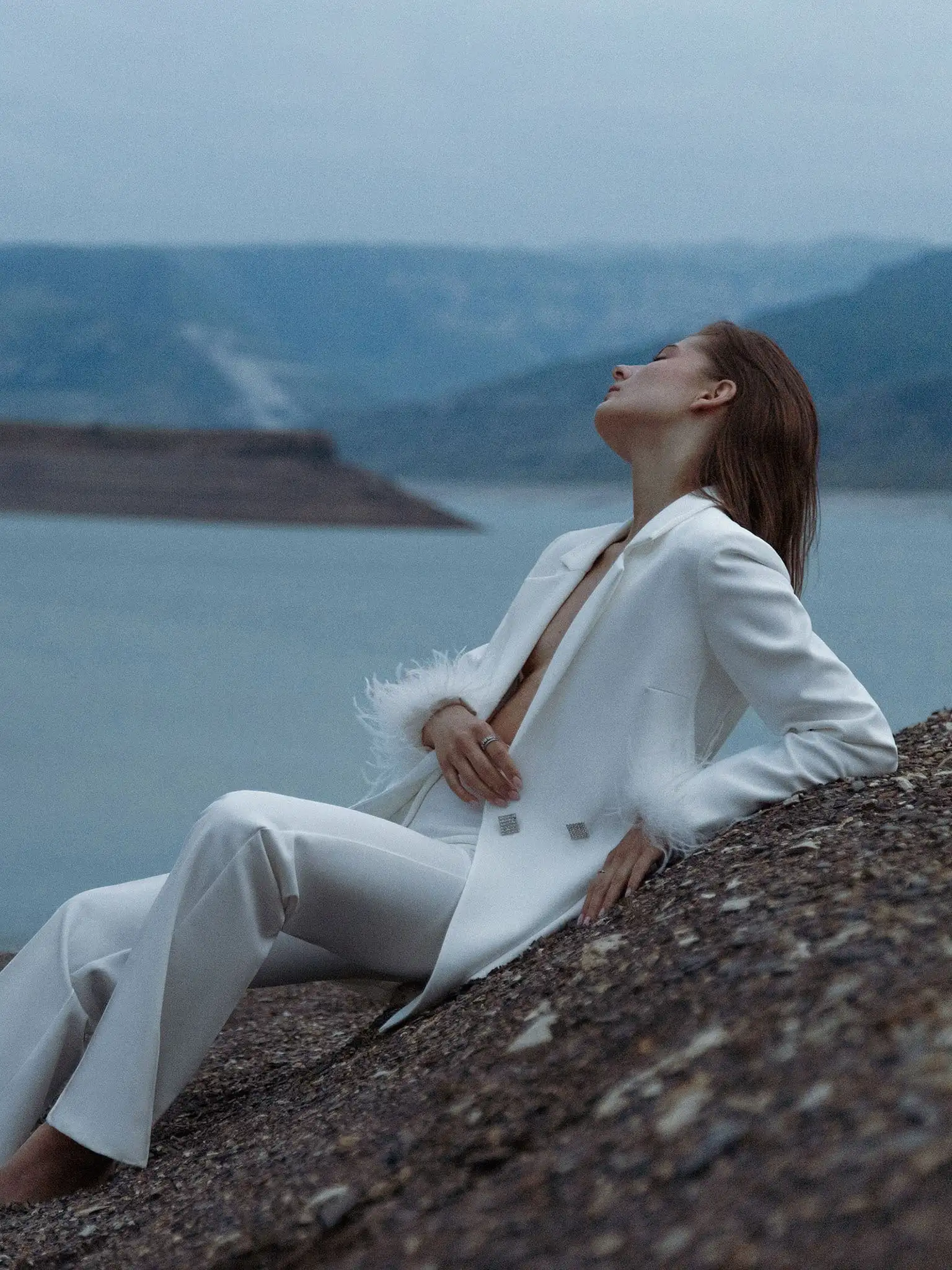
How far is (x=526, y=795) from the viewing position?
215 cm

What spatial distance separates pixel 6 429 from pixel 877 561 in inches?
554

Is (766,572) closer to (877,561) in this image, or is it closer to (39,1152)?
(39,1152)

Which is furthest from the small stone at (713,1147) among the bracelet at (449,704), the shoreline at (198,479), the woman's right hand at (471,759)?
the shoreline at (198,479)

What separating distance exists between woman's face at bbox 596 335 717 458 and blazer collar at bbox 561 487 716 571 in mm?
112

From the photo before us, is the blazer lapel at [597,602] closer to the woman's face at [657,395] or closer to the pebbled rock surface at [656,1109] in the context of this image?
the woman's face at [657,395]

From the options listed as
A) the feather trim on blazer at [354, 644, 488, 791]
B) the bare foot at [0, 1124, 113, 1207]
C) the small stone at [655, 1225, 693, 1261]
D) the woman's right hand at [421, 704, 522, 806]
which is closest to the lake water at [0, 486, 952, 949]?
the feather trim on blazer at [354, 644, 488, 791]

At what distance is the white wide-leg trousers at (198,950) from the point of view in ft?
6.23

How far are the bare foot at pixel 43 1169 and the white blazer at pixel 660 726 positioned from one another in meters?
0.44

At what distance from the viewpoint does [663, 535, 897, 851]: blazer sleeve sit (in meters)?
2.03

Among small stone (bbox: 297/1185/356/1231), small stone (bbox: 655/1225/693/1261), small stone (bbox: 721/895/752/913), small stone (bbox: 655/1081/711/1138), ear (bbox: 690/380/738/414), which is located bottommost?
small stone (bbox: 297/1185/356/1231)

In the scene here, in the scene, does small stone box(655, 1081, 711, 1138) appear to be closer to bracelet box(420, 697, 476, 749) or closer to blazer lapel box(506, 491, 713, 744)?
blazer lapel box(506, 491, 713, 744)

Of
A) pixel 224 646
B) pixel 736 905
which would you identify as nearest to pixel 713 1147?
pixel 736 905

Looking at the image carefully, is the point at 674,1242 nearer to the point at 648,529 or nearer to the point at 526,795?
the point at 526,795

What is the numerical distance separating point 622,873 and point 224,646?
10.5m
